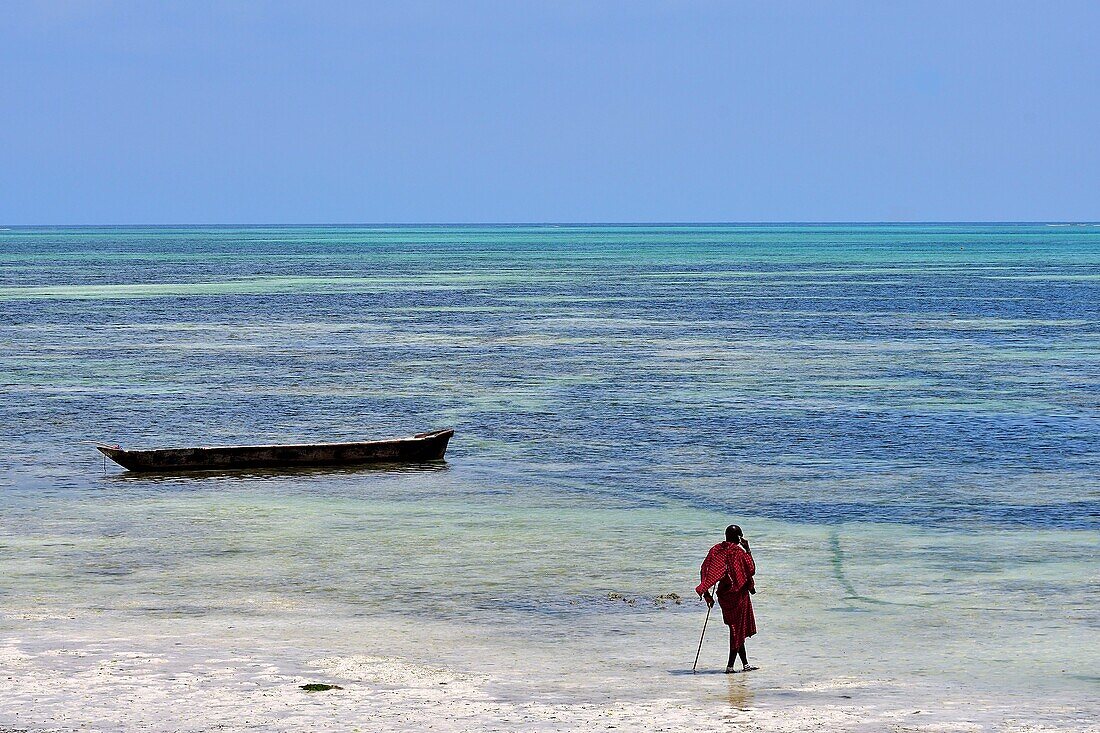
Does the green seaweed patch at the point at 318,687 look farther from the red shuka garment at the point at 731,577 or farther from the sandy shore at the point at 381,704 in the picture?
the red shuka garment at the point at 731,577

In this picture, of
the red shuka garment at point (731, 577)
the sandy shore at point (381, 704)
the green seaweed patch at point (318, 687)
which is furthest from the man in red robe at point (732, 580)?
the green seaweed patch at point (318, 687)

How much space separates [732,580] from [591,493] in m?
14.1

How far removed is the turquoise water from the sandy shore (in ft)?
2.08

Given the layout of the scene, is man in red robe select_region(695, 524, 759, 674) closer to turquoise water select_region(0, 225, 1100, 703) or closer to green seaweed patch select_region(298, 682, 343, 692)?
turquoise water select_region(0, 225, 1100, 703)

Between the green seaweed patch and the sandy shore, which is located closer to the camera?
the sandy shore

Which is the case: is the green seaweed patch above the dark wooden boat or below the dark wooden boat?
above

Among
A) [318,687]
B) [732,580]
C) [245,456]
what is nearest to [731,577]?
[732,580]

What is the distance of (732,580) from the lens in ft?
55.2

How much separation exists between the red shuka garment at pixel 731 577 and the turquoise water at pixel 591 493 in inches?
37.7

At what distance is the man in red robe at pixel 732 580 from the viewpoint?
1667 centimetres

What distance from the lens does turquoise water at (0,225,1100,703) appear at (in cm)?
2012

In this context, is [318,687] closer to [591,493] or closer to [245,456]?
[591,493]

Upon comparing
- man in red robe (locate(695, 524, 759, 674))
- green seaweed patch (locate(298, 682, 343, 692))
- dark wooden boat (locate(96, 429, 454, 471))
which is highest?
man in red robe (locate(695, 524, 759, 674))

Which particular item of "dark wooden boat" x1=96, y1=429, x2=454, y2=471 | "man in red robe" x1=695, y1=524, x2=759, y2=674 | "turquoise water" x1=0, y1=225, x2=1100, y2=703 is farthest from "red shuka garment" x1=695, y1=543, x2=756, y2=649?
"dark wooden boat" x1=96, y1=429, x2=454, y2=471
